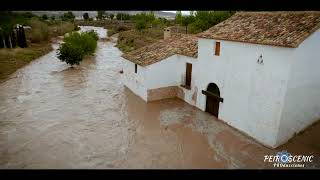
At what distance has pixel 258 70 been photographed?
10742 millimetres

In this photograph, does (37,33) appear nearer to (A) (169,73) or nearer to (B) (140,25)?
(B) (140,25)

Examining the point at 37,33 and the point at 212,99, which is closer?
the point at 212,99

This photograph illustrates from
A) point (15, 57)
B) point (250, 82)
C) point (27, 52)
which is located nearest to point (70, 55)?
point (15, 57)

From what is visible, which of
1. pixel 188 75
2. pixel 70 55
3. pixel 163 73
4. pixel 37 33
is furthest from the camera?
pixel 37 33

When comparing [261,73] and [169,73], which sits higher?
[261,73]

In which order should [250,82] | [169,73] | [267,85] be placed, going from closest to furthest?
[267,85] < [250,82] < [169,73]

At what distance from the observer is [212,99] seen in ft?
44.9

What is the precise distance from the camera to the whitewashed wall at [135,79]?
52.5 feet

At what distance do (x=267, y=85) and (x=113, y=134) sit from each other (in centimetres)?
675

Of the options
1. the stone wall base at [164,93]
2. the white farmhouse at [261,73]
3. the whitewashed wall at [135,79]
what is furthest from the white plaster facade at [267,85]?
the whitewashed wall at [135,79]

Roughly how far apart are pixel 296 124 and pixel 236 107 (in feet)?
7.98

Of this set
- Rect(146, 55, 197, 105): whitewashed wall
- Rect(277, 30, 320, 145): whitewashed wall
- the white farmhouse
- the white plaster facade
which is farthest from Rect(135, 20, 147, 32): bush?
Rect(277, 30, 320, 145): whitewashed wall

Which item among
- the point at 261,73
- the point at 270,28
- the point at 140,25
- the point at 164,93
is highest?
the point at 270,28

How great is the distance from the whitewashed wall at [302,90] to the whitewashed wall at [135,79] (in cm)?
800
